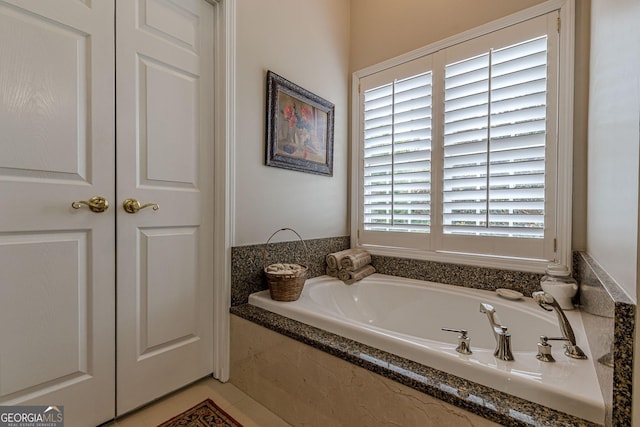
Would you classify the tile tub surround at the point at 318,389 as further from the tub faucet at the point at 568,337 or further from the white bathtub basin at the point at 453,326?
the tub faucet at the point at 568,337

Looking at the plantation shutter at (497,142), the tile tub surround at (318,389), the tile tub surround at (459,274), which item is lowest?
the tile tub surround at (318,389)

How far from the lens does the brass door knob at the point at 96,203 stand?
109 cm

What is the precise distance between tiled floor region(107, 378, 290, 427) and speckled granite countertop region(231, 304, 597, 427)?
0.41 metres

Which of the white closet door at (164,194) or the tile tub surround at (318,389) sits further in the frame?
the white closet door at (164,194)

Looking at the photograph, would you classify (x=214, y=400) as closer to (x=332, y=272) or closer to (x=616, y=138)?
(x=332, y=272)

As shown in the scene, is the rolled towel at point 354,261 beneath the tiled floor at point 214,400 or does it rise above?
above

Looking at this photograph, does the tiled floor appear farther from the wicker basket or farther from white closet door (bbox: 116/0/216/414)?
the wicker basket

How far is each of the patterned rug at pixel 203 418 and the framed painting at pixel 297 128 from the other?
4.29 ft

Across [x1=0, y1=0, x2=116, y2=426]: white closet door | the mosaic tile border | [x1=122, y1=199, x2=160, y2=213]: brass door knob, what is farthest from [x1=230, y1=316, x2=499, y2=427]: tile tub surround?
[x1=122, y1=199, x2=160, y2=213]: brass door knob

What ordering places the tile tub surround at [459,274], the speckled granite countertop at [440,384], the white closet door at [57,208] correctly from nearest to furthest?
the speckled granite countertop at [440,384] < the white closet door at [57,208] < the tile tub surround at [459,274]

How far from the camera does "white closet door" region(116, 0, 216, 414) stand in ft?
4.02

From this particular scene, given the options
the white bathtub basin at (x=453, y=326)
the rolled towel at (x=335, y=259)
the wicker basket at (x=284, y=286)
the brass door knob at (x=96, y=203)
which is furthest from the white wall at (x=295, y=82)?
the brass door knob at (x=96, y=203)

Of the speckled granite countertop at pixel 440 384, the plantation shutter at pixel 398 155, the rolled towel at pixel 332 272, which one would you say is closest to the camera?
the speckled granite countertop at pixel 440 384

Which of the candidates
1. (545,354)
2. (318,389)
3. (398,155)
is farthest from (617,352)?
(398,155)
